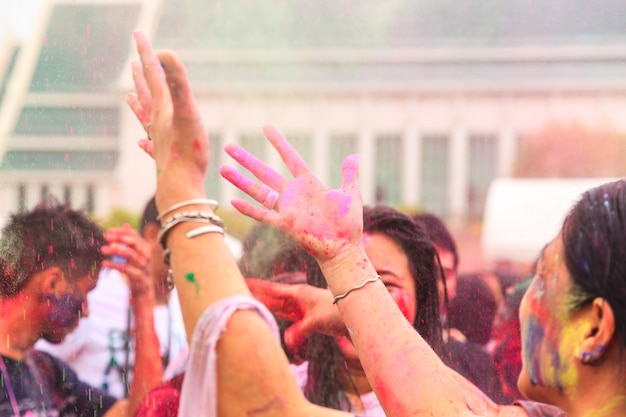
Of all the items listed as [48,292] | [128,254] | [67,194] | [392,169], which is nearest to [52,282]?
[48,292]

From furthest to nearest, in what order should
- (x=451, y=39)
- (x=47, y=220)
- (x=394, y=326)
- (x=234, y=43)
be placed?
1. (x=451, y=39)
2. (x=234, y=43)
3. (x=47, y=220)
4. (x=394, y=326)

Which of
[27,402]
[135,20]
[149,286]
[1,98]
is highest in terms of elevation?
[135,20]

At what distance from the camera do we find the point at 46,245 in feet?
4.77

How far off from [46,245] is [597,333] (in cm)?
97

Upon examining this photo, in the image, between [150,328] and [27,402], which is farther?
[150,328]

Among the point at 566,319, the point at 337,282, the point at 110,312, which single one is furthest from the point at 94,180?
the point at 566,319

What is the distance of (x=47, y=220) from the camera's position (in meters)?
1.49

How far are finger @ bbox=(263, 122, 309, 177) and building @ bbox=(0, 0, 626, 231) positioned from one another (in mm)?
594

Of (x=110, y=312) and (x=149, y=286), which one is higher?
(x=149, y=286)

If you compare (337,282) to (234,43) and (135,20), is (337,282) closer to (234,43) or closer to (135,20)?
(135,20)

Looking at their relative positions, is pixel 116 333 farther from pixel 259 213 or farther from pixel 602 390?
pixel 602 390

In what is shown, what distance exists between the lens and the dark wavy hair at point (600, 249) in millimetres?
916

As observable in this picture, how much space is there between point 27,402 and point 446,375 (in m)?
0.83

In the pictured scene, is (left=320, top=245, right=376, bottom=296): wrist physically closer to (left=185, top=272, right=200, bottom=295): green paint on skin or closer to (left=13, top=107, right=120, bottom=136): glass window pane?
(left=185, top=272, right=200, bottom=295): green paint on skin
